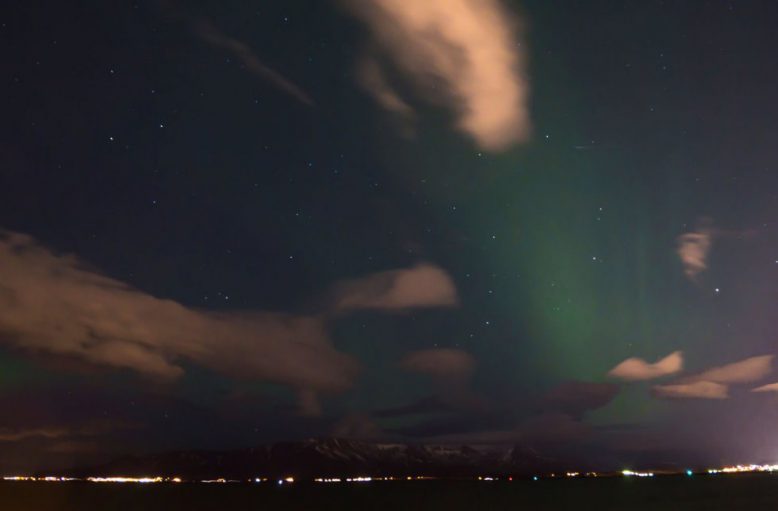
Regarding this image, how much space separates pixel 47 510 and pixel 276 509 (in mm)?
46904

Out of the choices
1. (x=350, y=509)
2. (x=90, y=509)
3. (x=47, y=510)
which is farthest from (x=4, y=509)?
(x=350, y=509)

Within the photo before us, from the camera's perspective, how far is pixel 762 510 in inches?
4225

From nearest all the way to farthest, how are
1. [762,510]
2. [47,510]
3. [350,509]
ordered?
[762,510] → [47,510] → [350,509]

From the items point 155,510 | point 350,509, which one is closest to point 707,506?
point 350,509

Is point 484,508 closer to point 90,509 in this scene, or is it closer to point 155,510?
point 155,510

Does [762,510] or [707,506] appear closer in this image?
[762,510]

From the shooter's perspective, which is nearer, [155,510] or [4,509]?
[4,509]

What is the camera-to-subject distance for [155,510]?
138 m

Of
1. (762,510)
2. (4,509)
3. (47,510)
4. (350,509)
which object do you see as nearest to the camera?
(762,510)

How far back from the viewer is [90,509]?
139750mm

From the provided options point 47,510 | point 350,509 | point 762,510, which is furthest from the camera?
point 350,509

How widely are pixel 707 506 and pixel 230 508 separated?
106 m

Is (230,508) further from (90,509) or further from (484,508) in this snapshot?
(484,508)

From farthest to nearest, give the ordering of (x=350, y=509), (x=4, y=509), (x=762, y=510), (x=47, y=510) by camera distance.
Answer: (x=350, y=509) < (x=47, y=510) < (x=4, y=509) < (x=762, y=510)
